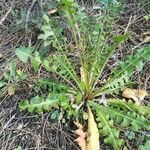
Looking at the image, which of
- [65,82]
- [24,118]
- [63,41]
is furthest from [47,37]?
[24,118]

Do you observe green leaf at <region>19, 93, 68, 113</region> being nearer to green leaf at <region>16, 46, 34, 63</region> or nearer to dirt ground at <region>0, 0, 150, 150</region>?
dirt ground at <region>0, 0, 150, 150</region>

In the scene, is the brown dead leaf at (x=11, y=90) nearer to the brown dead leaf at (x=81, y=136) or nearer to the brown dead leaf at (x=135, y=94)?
the brown dead leaf at (x=81, y=136)

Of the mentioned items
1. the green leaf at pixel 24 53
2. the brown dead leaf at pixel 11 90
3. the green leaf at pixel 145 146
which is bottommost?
the green leaf at pixel 145 146

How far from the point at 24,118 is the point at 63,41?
638 mm

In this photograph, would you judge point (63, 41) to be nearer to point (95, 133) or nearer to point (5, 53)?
point (5, 53)

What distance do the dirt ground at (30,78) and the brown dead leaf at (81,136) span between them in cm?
6

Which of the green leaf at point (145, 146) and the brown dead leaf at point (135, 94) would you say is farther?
the brown dead leaf at point (135, 94)

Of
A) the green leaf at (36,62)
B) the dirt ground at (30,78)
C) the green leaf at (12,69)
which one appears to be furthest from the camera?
the green leaf at (12,69)

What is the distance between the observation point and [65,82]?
2.56m

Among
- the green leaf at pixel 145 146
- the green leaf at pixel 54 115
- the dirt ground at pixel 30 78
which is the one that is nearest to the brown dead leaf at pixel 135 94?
the dirt ground at pixel 30 78

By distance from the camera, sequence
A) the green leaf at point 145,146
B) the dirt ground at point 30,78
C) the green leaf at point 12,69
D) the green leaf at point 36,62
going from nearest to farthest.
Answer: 1. the green leaf at point 145,146
2. the dirt ground at point 30,78
3. the green leaf at point 36,62
4. the green leaf at point 12,69

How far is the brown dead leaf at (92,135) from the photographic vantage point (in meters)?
2.22

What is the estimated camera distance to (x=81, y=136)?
2.26m

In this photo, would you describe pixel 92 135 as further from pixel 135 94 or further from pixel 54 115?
pixel 135 94
